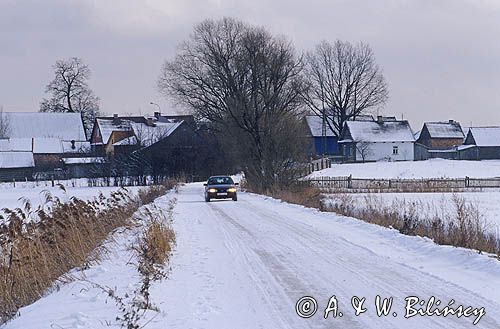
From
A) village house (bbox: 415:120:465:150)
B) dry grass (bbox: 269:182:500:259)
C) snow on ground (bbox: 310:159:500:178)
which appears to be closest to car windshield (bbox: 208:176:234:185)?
dry grass (bbox: 269:182:500:259)

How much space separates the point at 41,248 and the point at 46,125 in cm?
10136

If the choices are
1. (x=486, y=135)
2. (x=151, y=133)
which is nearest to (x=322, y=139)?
(x=486, y=135)

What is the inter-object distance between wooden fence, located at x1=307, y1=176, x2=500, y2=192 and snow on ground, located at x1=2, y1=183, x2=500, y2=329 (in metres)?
35.0

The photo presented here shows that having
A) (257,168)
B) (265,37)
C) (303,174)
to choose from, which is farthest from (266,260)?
(265,37)

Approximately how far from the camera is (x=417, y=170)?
78312mm

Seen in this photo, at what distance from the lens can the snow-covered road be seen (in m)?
8.94

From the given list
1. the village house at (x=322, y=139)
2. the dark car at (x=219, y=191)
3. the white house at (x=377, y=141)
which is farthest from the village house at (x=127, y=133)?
the dark car at (x=219, y=191)

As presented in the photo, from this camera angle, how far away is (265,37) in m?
60.6

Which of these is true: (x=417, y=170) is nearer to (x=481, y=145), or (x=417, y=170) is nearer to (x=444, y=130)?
(x=481, y=145)

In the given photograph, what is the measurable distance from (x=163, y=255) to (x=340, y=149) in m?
98.6

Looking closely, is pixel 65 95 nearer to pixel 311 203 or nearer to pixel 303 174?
pixel 303 174

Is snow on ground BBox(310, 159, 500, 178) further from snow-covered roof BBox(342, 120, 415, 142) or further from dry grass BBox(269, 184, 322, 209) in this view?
dry grass BBox(269, 184, 322, 209)

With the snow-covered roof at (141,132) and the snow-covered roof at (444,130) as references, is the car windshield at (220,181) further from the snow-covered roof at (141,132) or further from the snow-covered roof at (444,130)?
the snow-covered roof at (444,130)

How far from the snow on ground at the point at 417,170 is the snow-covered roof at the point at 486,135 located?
890 inches
